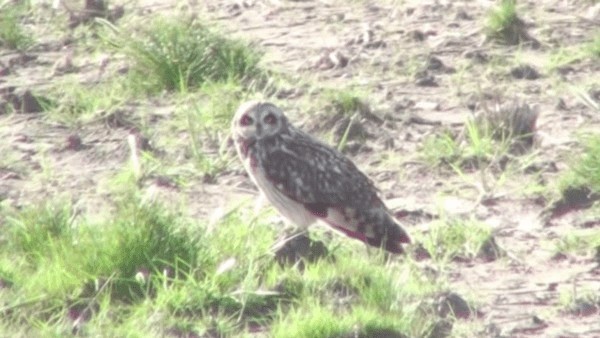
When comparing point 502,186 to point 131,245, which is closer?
point 131,245

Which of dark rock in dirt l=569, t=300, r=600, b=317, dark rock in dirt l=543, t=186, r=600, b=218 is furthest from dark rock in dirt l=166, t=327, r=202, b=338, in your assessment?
dark rock in dirt l=543, t=186, r=600, b=218

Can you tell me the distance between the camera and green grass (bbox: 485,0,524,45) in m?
11.6

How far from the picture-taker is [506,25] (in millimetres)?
11602

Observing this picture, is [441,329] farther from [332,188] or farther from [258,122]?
[258,122]

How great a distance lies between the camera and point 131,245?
814 centimetres

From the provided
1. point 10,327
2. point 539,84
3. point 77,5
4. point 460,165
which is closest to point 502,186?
point 460,165

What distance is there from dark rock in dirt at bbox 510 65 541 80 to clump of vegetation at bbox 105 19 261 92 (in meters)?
1.46

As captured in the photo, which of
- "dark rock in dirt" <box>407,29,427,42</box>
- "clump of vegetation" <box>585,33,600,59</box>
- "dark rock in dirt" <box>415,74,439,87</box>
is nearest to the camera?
"dark rock in dirt" <box>415,74,439,87</box>

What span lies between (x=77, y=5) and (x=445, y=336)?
5.39m

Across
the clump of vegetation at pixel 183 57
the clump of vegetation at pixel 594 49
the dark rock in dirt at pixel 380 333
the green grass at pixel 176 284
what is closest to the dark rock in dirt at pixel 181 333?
the green grass at pixel 176 284

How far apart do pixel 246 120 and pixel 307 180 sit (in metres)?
0.54

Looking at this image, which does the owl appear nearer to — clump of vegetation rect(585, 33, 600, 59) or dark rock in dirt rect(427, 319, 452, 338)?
dark rock in dirt rect(427, 319, 452, 338)

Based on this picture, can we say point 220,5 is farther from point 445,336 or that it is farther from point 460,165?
point 445,336

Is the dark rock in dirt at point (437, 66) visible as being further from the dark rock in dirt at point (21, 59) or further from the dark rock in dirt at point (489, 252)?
the dark rock in dirt at point (489, 252)
